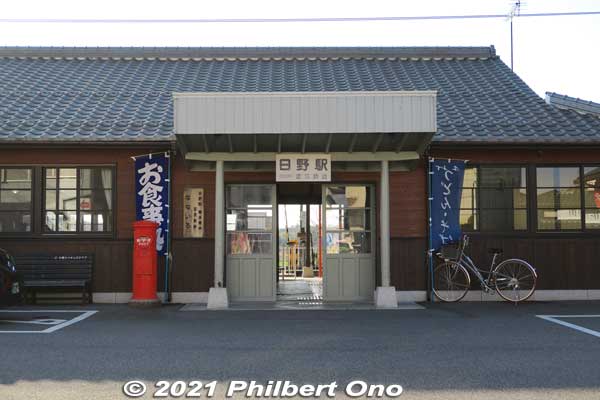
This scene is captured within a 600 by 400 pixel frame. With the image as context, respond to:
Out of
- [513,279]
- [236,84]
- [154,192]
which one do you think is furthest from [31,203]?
[513,279]

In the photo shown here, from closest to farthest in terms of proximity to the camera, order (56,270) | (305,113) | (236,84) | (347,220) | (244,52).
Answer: (305,113) < (56,270) < (347,220) < (236,84) < (244,52)

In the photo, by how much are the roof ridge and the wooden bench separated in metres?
7.15

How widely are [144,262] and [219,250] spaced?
53.9 inches

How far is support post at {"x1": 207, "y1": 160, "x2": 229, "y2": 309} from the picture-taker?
1145cm

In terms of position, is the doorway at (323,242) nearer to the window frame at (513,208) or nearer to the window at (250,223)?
the window at (250,223)

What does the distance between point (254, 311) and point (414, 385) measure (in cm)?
547

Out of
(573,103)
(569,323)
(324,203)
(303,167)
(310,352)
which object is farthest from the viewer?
(573,103)

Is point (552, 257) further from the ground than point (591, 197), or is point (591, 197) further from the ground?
point (591, 197)

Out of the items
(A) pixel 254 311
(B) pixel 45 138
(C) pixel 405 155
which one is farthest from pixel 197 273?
(C) pixel 405 155

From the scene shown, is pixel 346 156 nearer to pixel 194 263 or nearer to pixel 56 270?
pixel 194 263

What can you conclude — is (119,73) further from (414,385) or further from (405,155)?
(414,385)

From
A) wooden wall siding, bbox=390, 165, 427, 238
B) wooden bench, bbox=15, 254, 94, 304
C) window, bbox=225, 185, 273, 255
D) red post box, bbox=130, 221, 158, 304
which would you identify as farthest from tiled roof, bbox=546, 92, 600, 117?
wooden bench, bbox=15, 254, 94, 304

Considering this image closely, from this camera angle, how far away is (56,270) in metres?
12.2

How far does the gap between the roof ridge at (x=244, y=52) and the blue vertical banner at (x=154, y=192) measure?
6027 mm
